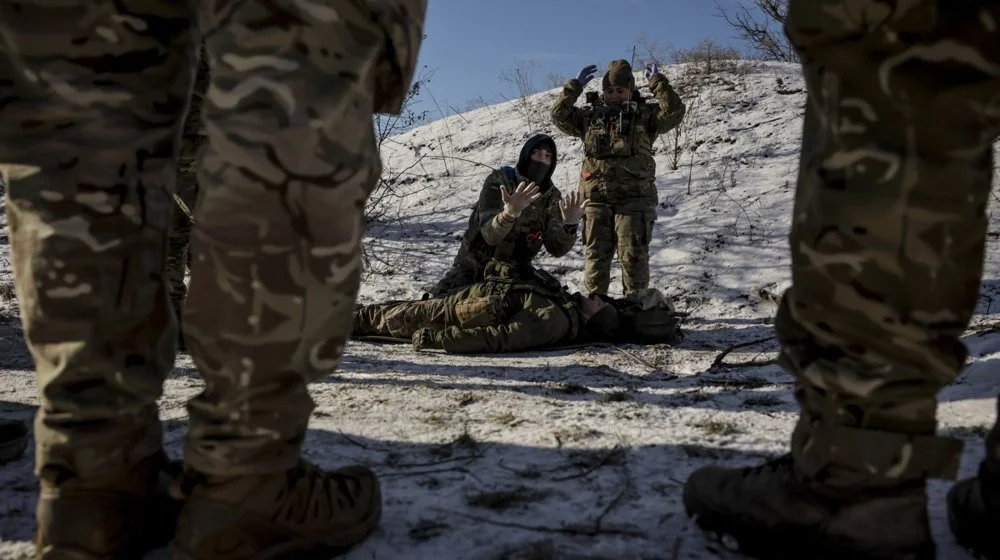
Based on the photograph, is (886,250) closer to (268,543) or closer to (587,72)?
(268,543)

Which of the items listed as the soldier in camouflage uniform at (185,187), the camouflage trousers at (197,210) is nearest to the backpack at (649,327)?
the soldier in camouflage uniform at (185,187)

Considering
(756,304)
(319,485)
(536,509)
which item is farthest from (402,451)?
(756,304)

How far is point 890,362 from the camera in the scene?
2.81ft

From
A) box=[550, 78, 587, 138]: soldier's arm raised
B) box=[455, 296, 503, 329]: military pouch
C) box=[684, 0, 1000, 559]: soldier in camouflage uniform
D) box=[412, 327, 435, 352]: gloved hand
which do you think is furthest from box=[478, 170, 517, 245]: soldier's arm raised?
box=[684, 0, 1000, 559]: soldier in camouflage uniform

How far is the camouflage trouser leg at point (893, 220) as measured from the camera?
2.70 feet

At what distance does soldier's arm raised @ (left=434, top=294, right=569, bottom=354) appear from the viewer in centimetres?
373

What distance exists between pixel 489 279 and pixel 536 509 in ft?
9.92

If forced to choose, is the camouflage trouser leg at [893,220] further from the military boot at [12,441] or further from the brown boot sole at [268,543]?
the military boot at [12,441]

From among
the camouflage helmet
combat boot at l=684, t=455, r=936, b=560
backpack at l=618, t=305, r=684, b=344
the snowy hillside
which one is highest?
the camouflage helmet

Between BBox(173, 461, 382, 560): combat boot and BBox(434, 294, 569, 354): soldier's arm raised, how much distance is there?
8.85ft

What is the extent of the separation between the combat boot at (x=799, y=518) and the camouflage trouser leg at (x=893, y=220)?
0.10 ft

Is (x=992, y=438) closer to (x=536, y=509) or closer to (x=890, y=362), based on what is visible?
(x=890, y=362)

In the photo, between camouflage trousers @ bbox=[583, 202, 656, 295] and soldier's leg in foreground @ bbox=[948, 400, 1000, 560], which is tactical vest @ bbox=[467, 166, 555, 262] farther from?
soldier's leg in foreground @ bbox=[948, 400, 1000, 560]

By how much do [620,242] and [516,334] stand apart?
1.95 meters
